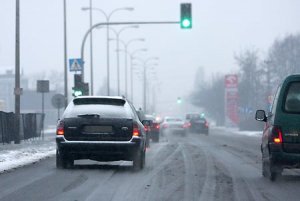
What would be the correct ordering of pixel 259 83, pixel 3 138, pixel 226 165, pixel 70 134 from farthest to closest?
pixel 259 83 → pixel 3 138 → pixel 226 165 → pixel 70 134

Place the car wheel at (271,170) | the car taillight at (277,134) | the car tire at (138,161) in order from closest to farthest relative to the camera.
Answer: the car taillight at (277,134) < the car wheel at (271,170) < the car tire at (138,161)

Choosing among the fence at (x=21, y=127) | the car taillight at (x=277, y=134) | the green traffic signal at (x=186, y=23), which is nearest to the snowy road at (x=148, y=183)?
the car taillight at (x=277, y=134)

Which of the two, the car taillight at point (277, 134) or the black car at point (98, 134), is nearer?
the car taillight at point (277, 134)

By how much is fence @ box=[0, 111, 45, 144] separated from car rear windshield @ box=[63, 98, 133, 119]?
14.9m

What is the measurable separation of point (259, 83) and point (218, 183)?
87626 millimetres

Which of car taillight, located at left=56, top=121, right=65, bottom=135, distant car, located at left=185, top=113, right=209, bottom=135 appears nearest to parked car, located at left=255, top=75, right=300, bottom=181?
car taillight, located at left=56, top=121, right=65, bottom=135

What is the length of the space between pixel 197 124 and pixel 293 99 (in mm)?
54952

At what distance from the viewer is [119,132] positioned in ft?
62.4

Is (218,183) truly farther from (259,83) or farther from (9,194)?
Answer: (259,83)

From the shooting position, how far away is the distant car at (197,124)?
6912 centimetres

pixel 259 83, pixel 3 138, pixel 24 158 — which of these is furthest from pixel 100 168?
pixel 259 83

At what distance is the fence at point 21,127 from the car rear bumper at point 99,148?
15230 mm

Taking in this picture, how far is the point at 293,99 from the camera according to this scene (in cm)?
1628

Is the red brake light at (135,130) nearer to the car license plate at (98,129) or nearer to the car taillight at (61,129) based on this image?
the car license plate at (98,129)
